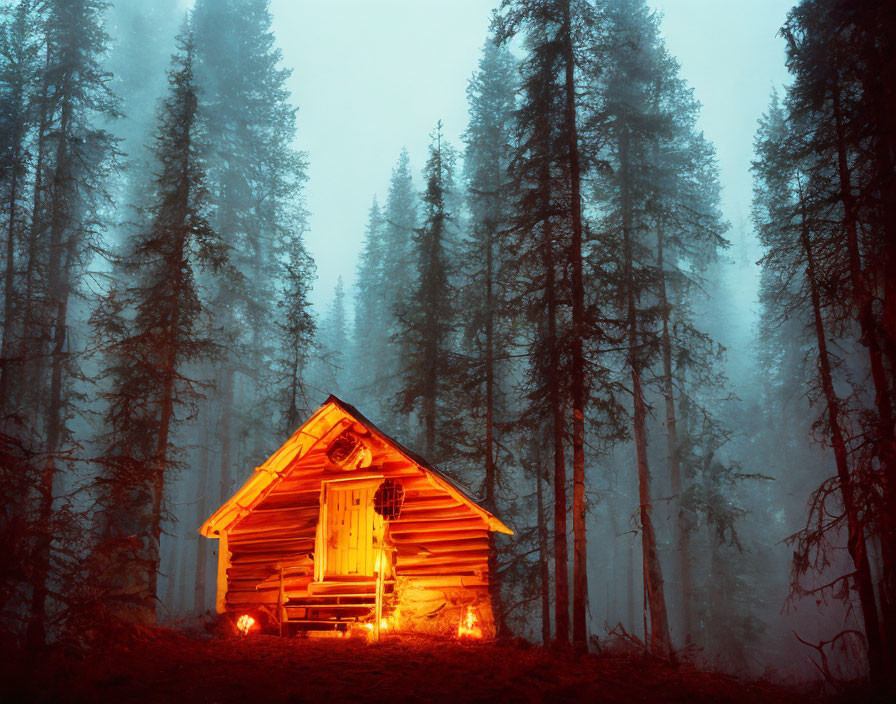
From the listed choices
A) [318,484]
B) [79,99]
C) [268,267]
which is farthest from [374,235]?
[318,484]

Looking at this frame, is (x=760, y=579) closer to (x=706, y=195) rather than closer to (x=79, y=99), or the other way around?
(x=706, y=195)

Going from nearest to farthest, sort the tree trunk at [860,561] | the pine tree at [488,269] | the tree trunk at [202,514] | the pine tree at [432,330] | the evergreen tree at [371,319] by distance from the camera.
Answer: the tree trunk at [860,561]
the pine tree at [488,269]
the pine tree at [432,330]
the tree trunk at [202,514]
the evergreen tree at [371,319]

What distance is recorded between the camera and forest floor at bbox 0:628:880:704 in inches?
285

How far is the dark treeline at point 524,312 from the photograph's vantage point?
11.7m

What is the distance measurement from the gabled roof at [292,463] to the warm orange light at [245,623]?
2200mm

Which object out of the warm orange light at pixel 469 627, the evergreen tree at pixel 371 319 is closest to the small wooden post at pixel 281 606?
the warm orange light at pixel 469 627

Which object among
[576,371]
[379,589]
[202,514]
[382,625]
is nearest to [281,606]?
[382,625]

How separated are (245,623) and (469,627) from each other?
5504mm

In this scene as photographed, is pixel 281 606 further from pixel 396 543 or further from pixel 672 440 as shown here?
pixel 672 440

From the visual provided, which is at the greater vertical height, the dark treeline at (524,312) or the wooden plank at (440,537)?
the dark treeline at (524,312)

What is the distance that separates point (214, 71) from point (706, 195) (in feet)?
85.8

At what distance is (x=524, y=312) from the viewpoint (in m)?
16.3

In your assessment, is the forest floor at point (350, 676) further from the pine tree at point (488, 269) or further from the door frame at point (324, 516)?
the pine tree at point (488, 269)

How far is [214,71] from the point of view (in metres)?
31.8
